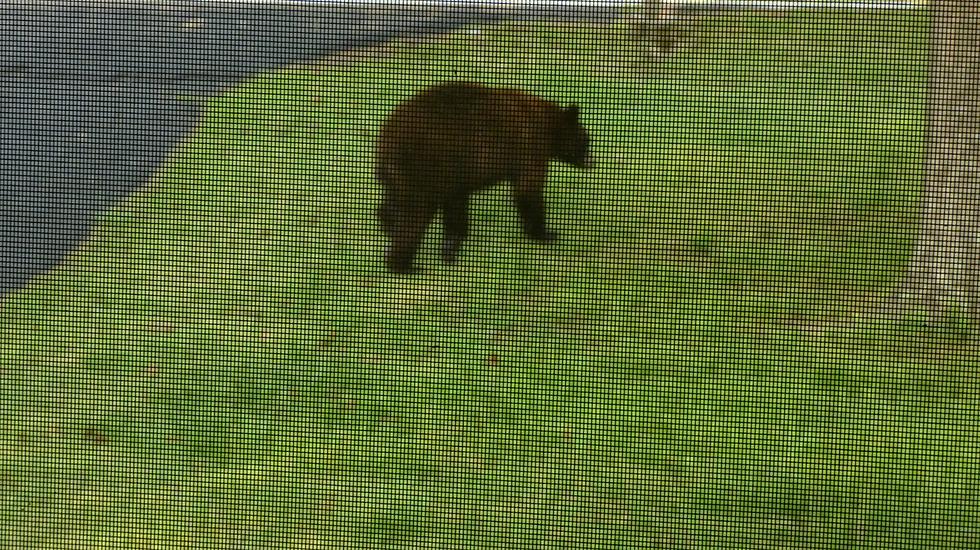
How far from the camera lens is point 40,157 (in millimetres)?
2807

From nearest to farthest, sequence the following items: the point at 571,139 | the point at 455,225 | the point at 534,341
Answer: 1. the point at 534,341
2. the point at 455,225
3. the point at 571,139

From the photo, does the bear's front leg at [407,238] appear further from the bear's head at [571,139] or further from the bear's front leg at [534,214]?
the bear's head at [571,139]

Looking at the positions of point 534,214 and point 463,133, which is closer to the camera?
point 463,133

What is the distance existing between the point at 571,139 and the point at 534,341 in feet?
2.16

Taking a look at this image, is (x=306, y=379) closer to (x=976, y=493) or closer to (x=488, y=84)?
(x=488, y=84)

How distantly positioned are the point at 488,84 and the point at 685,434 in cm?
107

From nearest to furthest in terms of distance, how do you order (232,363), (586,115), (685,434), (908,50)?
1. (685,434)
2. (232,363)
3. (908,50)
4. (586,115)

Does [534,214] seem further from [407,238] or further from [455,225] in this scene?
[407,238]

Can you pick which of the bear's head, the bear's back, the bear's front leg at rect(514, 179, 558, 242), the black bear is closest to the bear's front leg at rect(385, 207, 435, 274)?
the black bear

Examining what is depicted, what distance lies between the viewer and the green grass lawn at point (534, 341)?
2.49 m

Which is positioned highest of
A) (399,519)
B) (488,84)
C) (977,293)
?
(488,84)

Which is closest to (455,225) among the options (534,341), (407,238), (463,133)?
(407,238)

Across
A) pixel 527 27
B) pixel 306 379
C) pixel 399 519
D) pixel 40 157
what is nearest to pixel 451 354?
pixel 306 379

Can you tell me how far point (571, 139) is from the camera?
339 centimetres
